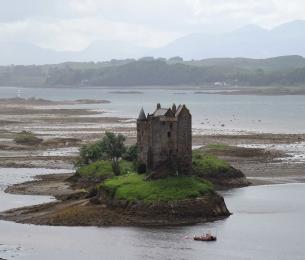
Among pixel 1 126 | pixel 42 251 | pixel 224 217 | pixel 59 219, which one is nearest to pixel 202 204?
pixel 224 217

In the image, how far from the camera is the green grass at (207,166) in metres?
99.8

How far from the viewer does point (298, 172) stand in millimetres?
111625

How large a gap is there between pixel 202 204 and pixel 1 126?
11630 centimetres

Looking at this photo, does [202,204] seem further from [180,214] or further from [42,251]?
[42,251]

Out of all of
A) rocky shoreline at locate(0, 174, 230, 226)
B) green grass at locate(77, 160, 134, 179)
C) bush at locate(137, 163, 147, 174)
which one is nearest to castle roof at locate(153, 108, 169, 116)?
bush at locate(137, 163, 147, 174)

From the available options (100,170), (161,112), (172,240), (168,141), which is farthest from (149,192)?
(100,170)

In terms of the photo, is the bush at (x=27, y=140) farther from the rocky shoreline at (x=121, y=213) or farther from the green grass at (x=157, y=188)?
the green grass at (x=157, y=188)

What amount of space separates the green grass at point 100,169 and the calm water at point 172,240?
1812cm

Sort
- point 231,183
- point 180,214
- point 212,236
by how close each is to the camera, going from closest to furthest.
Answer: point 212,236, point 180,214, point 231,183

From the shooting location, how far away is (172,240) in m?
68.9

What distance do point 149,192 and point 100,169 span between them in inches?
830

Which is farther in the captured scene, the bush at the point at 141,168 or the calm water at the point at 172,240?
the bush at the point at 141,168

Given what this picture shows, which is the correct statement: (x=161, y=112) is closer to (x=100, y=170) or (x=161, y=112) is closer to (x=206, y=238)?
(x=100, y=170)

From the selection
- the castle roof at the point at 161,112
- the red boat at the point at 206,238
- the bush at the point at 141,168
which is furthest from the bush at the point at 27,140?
the red boat at the point at 206,238
